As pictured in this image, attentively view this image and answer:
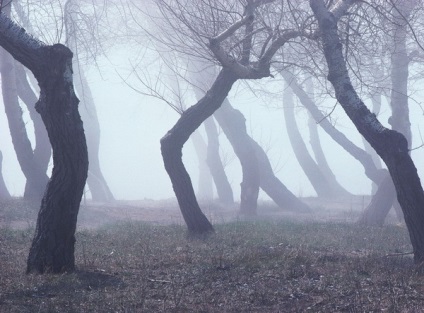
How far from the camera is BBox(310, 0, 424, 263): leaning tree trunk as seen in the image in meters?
9.80

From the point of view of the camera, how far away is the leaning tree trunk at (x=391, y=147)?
32.1ft

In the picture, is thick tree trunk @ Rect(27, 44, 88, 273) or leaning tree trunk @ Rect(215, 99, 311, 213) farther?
leaning tree trunk @ Rect(215, 99, 311, 213)

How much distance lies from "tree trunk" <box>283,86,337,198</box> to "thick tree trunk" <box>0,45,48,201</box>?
14.4 meters

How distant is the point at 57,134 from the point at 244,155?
1605 cm

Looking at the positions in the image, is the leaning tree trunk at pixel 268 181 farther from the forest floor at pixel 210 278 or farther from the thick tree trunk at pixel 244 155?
the forest floor at pixel 210 278

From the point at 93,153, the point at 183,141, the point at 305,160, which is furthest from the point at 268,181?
the point at 183,141

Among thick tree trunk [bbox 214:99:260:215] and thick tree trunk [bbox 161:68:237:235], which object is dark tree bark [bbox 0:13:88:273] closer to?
thick tree trunk [bbox 161:68:237:235]

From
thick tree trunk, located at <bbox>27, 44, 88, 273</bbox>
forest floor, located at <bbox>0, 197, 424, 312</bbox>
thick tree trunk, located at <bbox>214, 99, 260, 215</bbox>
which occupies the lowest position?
forest floor, located at <bbox>0, 197, 424, 312</bbox>

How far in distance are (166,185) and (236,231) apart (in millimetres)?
50992

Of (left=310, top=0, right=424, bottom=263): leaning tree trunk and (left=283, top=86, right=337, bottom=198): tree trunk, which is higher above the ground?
(left=283, top=86, right=337, bottom=198): tree trunk

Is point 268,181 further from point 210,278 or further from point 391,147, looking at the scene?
point 210,278

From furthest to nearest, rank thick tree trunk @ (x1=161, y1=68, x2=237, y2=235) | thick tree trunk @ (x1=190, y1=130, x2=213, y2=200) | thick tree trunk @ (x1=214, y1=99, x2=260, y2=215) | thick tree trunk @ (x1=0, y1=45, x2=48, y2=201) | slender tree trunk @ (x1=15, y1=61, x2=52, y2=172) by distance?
thick tree trunk @ (x1=190, y1=130, x2=213, y2=200) → thick tree trunk @ (x1=214, y1=99, x2=260, y2=215) → slender tree trunk @ (x1=15, y1=61, x2=52, y2=172) → thick tree trunk @ (x1=0, y1=45, x2=48, y2=201) → thick tree trunk @ (x1=161, y1=68, x2=237, y2=235)

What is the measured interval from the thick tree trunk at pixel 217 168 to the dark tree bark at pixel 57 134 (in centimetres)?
2159

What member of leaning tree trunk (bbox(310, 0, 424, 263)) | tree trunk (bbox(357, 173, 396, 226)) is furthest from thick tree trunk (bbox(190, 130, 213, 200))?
leaning tree trunk (bbox(310, 0, 424, 263))
